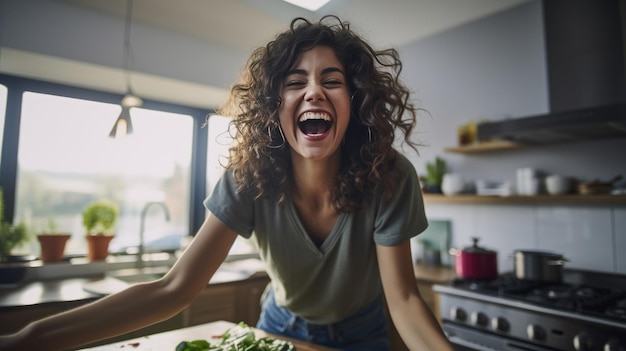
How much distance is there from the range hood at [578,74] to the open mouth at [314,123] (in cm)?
143

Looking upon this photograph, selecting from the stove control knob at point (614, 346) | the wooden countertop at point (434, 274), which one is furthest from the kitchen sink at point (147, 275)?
the stove control knob at point (614, 346)

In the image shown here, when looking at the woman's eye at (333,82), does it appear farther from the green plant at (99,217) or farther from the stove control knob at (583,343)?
the green plant at (99,217)

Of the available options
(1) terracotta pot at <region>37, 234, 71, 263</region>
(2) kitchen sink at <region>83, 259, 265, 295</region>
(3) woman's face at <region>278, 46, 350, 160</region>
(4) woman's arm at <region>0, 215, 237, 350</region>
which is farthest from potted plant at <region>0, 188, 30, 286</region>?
(3) woman's face at <region>278, 46, 350, 160</region>

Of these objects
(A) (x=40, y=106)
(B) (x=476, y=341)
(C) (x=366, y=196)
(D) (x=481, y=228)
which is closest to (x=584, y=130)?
(D) (x=481, y=228)

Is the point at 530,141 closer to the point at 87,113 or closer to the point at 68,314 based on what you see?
the point at 68,314

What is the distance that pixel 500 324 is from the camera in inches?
→ 65.9

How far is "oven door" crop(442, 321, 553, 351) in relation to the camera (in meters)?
1.62

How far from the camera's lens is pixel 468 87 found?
2574mm

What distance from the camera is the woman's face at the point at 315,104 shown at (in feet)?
2.64

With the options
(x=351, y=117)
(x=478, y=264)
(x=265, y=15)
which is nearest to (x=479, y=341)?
(x=478, y=264)

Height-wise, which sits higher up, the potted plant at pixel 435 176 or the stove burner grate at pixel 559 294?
the potted plant at pixel 435 176

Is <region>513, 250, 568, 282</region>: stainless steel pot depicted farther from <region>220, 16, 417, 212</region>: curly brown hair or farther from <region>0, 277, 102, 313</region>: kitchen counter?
<region>0, 277, 102, 313</region>: kitchen counter

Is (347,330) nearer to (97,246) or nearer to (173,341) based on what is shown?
(173,341)

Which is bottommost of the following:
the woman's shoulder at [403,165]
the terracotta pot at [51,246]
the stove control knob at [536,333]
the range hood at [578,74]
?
the stove control knob at [536,333]
